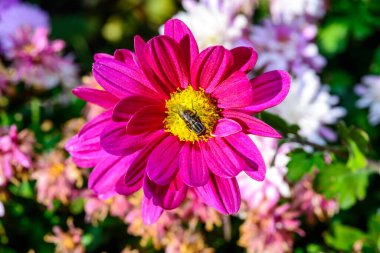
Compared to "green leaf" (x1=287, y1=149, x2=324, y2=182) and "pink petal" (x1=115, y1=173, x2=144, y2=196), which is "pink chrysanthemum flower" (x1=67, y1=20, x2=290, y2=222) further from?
"green leaf" (x1=287, y1=149, x2=324, y2=182)

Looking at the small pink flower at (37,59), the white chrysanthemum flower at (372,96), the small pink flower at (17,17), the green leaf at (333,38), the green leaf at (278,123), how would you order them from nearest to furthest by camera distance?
the green leaf at (278,123)
the small pink flower at (37,59)
the white chrysanthemum flower at (372,96)
the small pink flower at (17,17)
the green leaf at (333,38)

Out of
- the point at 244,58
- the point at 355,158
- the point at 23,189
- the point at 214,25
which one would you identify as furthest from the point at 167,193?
the point at 214,25

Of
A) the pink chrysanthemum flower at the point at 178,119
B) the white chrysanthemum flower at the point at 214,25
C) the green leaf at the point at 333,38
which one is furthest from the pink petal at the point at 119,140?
the green leaf at the point at 333,38

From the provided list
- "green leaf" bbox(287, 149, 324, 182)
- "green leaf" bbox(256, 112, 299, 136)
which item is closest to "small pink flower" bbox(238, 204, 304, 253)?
"green leaf" bbox(287, 149, 324, 182)

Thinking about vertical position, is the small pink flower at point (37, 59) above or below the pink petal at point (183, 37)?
above

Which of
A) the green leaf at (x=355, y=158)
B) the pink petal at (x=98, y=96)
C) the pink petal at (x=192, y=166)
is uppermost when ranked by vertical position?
the pink petal at (x=98, y=96)

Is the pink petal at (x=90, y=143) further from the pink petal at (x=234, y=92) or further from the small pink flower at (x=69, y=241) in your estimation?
the small pink flower at (x=69, y=241)

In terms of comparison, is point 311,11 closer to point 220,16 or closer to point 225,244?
point 220,16

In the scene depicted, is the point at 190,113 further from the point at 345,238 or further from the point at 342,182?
the point at 345,238
